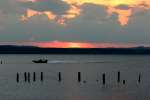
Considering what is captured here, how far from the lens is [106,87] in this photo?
92.6 metres

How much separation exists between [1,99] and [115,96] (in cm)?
1997

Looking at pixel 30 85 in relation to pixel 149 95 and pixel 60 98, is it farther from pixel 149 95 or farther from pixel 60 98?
pixel 149 95

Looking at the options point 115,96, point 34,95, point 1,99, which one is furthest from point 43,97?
point 115,96

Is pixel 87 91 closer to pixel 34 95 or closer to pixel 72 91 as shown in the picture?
pixel 72 91

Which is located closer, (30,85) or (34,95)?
(34,95)

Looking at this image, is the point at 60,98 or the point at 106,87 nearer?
the point at 60,98

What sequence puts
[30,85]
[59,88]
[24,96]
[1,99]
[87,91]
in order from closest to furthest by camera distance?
[1,99] < [24,96] < [87,91] < [59,88] < [30,85]

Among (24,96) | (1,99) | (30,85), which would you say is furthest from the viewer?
(30,85)

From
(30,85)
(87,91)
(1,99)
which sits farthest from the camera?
(30,85)

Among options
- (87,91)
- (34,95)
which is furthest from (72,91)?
Answer: (34,95)

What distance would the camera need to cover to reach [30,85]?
319 feet

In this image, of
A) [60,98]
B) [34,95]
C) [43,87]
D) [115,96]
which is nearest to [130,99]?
[115,96]

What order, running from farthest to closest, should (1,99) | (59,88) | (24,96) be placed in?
(59,88)
(24,96)
(1,99)

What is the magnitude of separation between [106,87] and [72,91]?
35.0 feet
